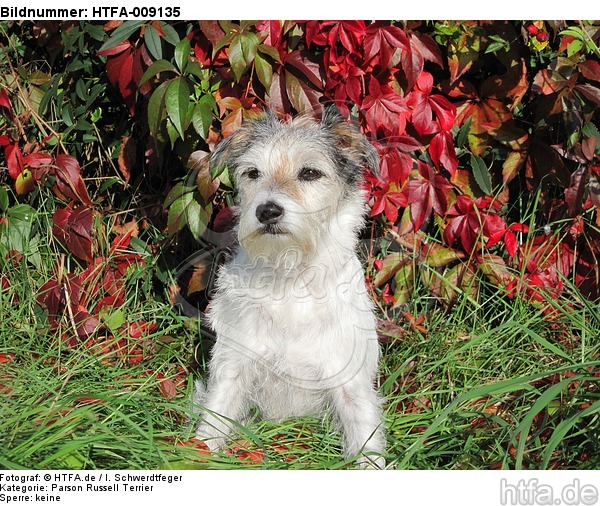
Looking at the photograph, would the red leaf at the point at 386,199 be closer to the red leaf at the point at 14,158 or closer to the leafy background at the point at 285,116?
the leafy background at the point at 285,116

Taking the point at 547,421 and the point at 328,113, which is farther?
the point at 328,113

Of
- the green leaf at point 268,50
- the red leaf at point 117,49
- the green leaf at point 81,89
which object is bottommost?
the green leaf at point 81,89

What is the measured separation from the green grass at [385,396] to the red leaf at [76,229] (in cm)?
20

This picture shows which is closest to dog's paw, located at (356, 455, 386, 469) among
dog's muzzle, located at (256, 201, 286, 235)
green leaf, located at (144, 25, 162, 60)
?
dog's muzzle, located at (256, 201, 286, 235)

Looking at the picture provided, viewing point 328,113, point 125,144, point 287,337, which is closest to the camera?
point 287,337

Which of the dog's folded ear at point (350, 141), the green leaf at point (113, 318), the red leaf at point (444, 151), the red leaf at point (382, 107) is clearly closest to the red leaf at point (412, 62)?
the red leaf at point (382, 107)

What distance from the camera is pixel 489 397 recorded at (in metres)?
3.49

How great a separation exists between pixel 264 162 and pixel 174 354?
55.2 inches

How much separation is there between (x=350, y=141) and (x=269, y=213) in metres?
0.74

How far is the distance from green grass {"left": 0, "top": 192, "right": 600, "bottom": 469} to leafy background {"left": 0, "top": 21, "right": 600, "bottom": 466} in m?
0.05

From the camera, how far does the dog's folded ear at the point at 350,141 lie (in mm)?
3562
